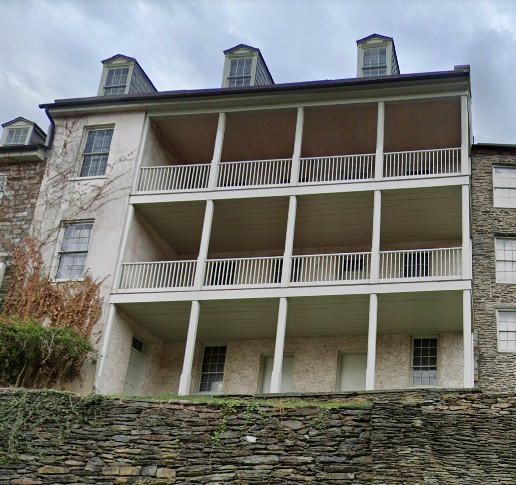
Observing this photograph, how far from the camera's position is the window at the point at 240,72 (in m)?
24.4

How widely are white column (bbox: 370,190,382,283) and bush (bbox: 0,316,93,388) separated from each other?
737 centimetres

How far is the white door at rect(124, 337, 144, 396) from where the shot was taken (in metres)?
21.5

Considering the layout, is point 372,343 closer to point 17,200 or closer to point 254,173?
point 254,173

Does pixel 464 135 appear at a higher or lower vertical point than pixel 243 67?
lower

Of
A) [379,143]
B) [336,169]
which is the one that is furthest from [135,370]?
[379,143]

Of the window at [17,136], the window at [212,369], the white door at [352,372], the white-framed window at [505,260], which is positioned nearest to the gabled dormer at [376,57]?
the white-framed window at [505,260]

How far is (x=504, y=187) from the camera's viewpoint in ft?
79.0

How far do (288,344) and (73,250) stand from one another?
21.2 feet

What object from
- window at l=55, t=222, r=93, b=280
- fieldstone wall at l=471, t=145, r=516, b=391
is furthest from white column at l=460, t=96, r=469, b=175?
window at l=55, t=222, r=93, b=280

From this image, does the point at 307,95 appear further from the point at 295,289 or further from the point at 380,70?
the point at 295,289

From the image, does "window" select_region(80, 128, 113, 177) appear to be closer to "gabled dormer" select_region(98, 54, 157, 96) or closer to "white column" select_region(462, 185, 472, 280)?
"gabled dormer" select_region(98, 54, 157, 96)

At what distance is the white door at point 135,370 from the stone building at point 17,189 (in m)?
4.06

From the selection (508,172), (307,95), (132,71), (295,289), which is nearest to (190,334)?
(295,289)

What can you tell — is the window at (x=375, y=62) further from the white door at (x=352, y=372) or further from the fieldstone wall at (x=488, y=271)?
the white door at (x=352, y=372)
